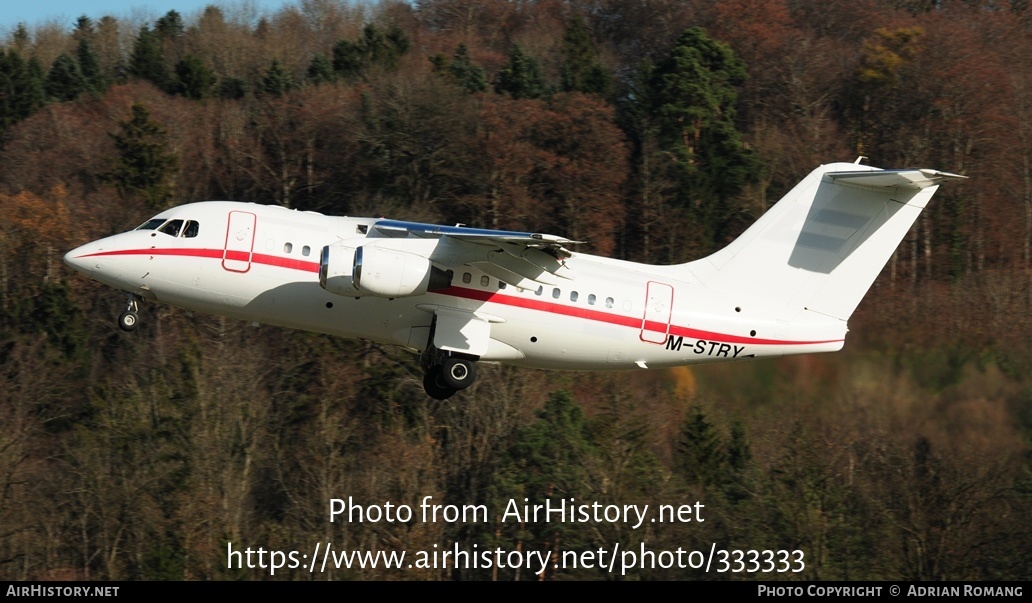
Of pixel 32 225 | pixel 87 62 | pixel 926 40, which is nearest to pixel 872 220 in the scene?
pixel 32 225

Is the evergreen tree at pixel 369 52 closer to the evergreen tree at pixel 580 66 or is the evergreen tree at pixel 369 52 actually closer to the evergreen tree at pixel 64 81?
the evergreen tree at pixel 580 66

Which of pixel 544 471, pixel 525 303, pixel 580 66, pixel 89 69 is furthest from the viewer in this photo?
pixel 89 69

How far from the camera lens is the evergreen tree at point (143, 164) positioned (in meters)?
48.7

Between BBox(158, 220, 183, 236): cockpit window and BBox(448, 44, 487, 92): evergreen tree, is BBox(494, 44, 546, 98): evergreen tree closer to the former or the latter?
BBox(448, 44, 487, 92): evergreen tree

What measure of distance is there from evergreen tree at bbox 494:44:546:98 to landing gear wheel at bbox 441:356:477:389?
3802cm

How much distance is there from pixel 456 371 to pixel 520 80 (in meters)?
39.5

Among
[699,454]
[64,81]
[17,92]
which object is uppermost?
[64,81]

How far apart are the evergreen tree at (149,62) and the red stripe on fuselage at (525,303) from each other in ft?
146

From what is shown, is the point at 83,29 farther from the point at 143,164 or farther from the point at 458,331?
the point at 458,331

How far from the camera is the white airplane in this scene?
1925 cm

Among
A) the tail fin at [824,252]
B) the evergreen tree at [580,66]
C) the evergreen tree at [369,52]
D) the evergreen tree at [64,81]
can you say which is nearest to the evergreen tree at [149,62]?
the evergreen tree at [64,81]

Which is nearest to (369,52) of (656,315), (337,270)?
(656,315)

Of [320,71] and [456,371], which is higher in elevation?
[320,71]

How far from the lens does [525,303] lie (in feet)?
65.3
